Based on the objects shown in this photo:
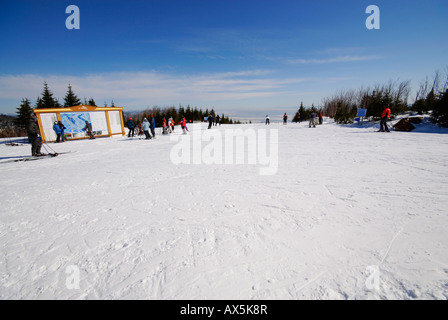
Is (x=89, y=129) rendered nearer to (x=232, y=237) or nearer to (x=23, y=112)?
(x=232, y=237)

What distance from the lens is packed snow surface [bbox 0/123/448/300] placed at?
6.81 ft

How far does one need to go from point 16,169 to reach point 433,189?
13123 mm

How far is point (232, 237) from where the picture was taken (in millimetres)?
2822

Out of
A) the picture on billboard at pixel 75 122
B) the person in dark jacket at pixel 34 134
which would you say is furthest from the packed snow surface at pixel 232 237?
the picture on billboard at pixel 75 122

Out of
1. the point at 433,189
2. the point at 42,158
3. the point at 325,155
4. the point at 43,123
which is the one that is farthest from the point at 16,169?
the point at 433,189

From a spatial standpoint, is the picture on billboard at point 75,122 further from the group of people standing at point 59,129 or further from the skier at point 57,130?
the skier at point 57,130

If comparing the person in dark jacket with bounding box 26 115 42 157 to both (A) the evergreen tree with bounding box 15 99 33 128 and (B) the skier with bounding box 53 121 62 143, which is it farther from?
(A) the evergreen tree with bounding box 15 99 33 128

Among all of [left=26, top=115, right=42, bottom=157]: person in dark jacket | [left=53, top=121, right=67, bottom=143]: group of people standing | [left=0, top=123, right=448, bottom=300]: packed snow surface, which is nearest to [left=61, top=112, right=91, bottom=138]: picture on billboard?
[left=53, top=121, right=67, bottom=143]: group of people standing

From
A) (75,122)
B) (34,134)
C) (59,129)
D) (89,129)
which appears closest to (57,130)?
(59,129)

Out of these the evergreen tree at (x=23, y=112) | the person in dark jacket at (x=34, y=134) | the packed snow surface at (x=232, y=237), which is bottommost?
the packed snow surface at (x=232, y=237)

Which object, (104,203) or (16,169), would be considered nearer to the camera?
(104,203)

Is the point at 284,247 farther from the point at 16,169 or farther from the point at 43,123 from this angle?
the point at 43,123

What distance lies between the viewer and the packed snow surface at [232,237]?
2.07 m

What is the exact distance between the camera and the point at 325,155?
7.59 meters
